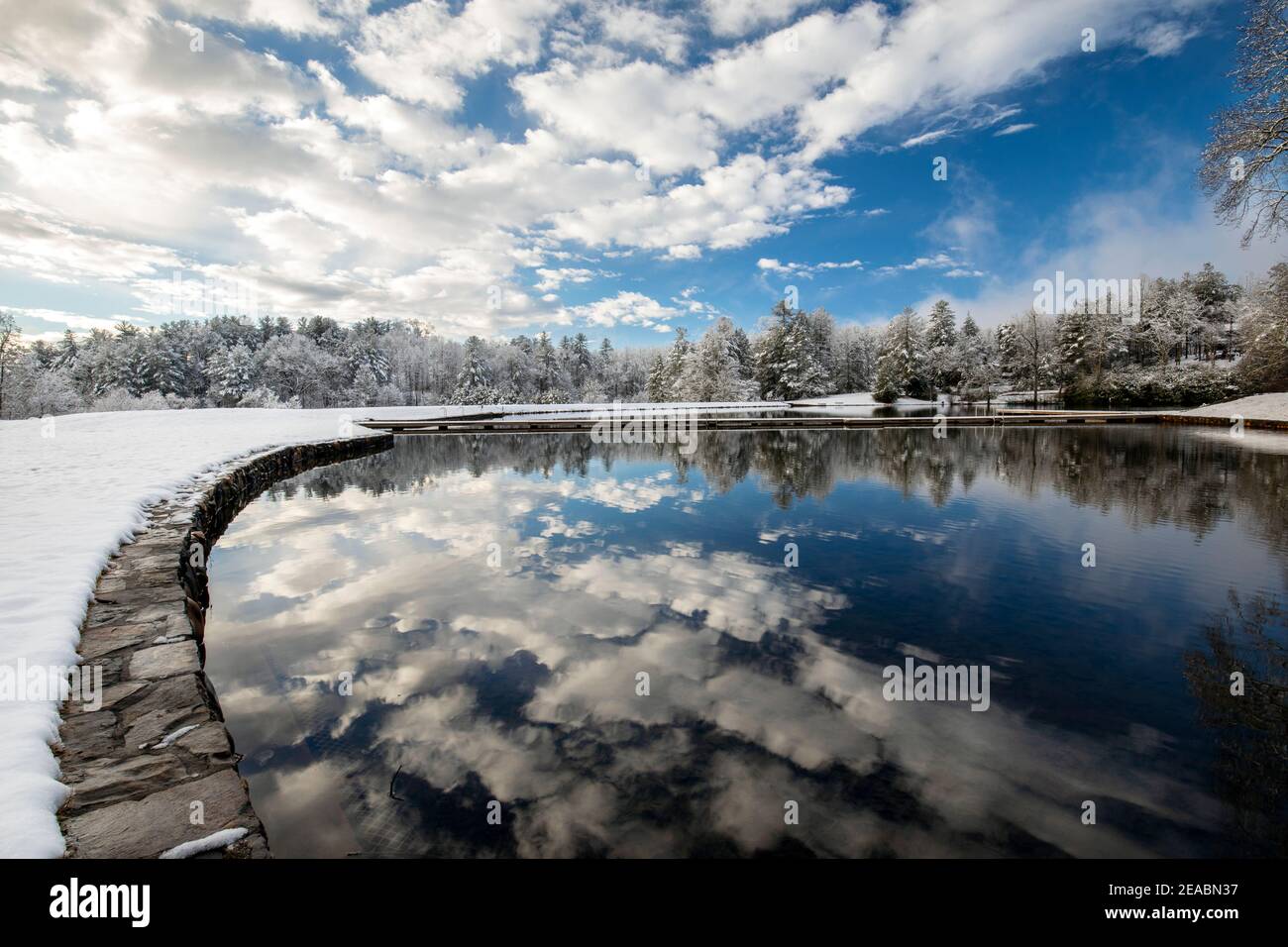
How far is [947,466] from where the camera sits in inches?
621

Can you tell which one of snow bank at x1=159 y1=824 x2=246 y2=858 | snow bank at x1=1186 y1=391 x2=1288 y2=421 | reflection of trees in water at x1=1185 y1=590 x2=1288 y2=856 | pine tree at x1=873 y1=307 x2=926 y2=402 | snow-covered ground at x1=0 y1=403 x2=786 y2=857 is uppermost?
pine tree at x1=873 y1=307 x2=926 y2=402

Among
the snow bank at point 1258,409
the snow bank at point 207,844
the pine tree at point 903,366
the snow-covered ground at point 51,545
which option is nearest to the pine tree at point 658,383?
the pine tree at point 903,366

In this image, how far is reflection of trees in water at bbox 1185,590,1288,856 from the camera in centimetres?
273

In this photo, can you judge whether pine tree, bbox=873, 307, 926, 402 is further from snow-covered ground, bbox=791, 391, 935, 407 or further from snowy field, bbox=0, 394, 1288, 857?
snowy field, bbox=0, 394, 1288, 857

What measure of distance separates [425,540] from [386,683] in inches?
170

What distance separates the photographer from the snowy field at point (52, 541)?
2.29 metres

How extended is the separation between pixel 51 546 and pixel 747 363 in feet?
232

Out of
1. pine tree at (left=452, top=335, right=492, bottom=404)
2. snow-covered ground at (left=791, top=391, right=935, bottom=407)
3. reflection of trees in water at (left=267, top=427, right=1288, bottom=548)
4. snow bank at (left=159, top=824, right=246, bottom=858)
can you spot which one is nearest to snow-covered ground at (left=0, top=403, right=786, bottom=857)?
snow bank at (left=159, top=824, right=246, bottom=858)

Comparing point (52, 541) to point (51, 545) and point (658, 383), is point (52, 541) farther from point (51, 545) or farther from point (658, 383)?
point (658, 383)

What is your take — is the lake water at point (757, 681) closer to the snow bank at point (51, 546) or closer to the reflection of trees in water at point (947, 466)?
the snow bank at point (51, 546)

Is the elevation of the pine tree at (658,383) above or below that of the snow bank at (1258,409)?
above

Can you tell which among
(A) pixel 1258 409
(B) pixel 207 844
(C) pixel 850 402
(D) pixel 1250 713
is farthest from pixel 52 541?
(C) pixel 850 402

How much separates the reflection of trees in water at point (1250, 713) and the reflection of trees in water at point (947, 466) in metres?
4.10

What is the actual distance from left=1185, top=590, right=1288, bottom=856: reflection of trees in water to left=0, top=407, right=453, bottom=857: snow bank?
5290 millimetres
